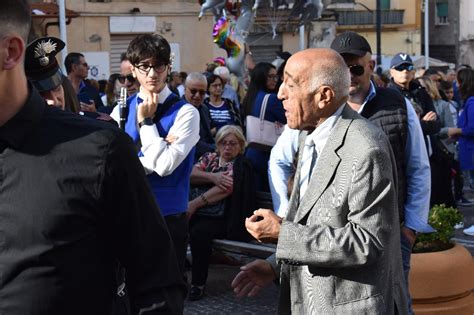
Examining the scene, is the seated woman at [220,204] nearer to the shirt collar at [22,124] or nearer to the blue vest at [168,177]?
the blue vest at [168,177]

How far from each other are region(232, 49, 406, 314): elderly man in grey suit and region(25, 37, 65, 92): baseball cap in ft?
4.05

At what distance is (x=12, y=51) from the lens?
2254mm

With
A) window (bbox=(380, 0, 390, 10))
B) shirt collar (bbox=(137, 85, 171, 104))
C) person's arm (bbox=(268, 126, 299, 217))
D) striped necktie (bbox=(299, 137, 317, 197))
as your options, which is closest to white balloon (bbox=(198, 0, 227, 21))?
shirt collar (bbox=(137, 85, 171, 104))

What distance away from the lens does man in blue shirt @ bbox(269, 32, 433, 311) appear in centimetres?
486

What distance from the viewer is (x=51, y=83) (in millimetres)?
4285

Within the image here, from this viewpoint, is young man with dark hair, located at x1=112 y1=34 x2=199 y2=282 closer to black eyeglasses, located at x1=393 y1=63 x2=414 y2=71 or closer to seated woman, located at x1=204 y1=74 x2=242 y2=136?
black eyeglasses, located at x1=393 y1=63 x2=414 y2=71

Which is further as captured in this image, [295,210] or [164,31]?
[164,31]

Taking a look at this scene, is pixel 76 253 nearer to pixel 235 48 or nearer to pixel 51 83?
pixel 51 83

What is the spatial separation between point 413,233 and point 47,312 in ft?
9.71

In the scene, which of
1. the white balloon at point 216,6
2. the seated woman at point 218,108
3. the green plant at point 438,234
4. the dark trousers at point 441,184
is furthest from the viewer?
the white balloon at point 216,6

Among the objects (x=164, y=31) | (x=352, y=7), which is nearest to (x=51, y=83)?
(x=164, y=31)

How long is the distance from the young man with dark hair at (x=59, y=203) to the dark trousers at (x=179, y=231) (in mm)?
2596

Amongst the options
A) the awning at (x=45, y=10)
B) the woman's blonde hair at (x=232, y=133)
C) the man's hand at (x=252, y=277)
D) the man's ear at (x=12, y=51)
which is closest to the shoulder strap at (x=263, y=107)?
the woman's blonde hair at (x=232, y=133)

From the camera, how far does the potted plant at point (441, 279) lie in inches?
247
